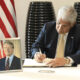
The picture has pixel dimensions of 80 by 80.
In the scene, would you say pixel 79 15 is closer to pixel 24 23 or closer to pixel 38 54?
pixel 24 23

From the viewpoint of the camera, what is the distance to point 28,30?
3801 mm

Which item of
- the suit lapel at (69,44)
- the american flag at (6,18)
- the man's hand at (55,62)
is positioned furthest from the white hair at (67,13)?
the american flag at (6,18)

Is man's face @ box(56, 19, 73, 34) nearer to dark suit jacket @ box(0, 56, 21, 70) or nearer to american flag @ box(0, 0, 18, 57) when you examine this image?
→ dark suit jacket @ box(0, 56, 21, 70)

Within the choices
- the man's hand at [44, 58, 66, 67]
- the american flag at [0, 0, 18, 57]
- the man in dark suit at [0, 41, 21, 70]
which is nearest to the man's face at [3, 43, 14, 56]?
the man in dark suit at [0, 41, 21, 70]

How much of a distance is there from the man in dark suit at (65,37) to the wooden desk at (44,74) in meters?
0.27

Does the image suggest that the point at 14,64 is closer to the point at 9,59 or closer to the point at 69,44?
the point at 9,59

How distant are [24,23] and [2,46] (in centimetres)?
218

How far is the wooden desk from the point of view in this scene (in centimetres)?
189

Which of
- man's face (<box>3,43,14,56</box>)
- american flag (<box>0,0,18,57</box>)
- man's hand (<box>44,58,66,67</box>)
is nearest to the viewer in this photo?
man's face (<box>3,43,14,56</box>)

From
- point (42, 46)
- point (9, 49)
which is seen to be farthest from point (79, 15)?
point (9, 49)

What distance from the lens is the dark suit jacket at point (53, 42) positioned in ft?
8.95

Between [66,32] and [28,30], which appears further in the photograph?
[28,30]

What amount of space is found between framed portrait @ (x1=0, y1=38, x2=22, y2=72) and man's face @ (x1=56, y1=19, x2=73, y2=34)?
763 mm

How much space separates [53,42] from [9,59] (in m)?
0.88
